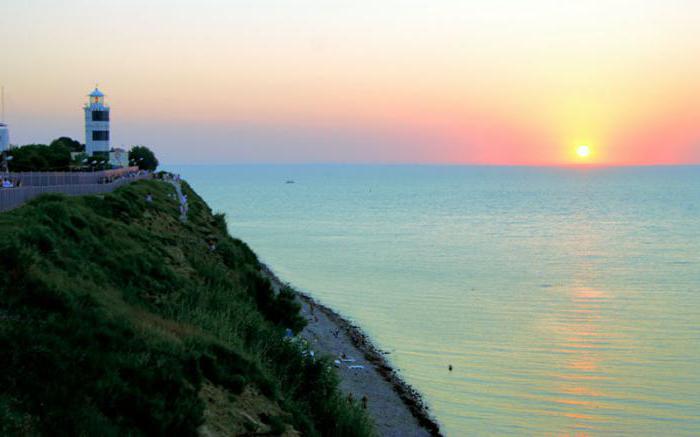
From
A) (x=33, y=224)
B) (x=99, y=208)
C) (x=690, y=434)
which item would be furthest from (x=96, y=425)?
(x=99, y=208)

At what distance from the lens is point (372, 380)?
85.6 ft

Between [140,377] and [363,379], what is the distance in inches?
595

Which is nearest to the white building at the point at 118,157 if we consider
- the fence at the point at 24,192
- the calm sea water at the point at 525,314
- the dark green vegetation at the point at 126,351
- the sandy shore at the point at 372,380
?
the calm sea water at the point at 525,314

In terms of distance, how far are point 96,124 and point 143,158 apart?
113 feet

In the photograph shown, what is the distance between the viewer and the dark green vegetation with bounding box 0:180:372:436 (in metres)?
10.6

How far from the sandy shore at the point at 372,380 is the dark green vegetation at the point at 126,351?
459cm

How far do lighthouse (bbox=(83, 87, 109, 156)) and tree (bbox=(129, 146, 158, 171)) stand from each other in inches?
1191

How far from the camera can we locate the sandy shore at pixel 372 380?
2227 cm

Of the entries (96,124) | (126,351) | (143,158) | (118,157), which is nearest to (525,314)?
(126,351)

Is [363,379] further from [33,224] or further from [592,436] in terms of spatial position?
[33,224]

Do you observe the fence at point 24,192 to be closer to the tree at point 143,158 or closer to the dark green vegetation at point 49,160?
the dark green vegetation at point 49,160

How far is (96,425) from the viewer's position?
10195 millimetres

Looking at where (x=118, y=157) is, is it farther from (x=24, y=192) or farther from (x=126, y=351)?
(x=126, y=351)

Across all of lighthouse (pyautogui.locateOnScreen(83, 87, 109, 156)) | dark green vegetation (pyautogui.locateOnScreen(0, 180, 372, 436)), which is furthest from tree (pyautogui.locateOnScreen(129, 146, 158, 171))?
dark green vegetation (pyautogui.locateOnScreen(0, 180, 372, 436))
